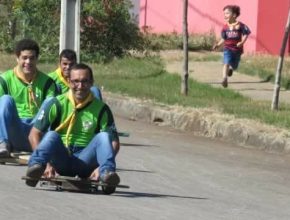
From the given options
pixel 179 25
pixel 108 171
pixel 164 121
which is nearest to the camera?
pixel 108 171

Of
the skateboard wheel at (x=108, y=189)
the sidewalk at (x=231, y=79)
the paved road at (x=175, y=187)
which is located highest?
the sidewalk at (x=231, y=79)

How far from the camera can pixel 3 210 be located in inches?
316

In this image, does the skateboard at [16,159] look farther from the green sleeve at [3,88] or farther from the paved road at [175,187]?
the green sleeve at [3,88]

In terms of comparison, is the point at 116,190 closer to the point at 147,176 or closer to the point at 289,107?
the point at 147,176

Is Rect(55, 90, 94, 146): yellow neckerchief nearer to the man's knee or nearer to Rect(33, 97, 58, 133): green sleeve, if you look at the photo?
Result: Rect(33, 97, 58, 133): green sleeve

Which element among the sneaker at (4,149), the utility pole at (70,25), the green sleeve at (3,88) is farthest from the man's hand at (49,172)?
the utility pole at (70,25)

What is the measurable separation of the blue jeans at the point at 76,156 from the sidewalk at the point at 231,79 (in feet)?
27.6

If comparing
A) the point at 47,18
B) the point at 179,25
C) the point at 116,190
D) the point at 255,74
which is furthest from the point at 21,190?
the point at 179,25

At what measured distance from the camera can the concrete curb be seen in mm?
13695

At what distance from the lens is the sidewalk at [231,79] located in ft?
60.0

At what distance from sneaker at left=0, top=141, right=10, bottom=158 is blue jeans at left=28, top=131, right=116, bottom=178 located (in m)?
1.20

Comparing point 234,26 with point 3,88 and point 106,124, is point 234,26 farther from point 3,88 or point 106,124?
point 106,124

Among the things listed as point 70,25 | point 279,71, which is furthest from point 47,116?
point 70,25

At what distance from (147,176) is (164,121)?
4986 millimetres
